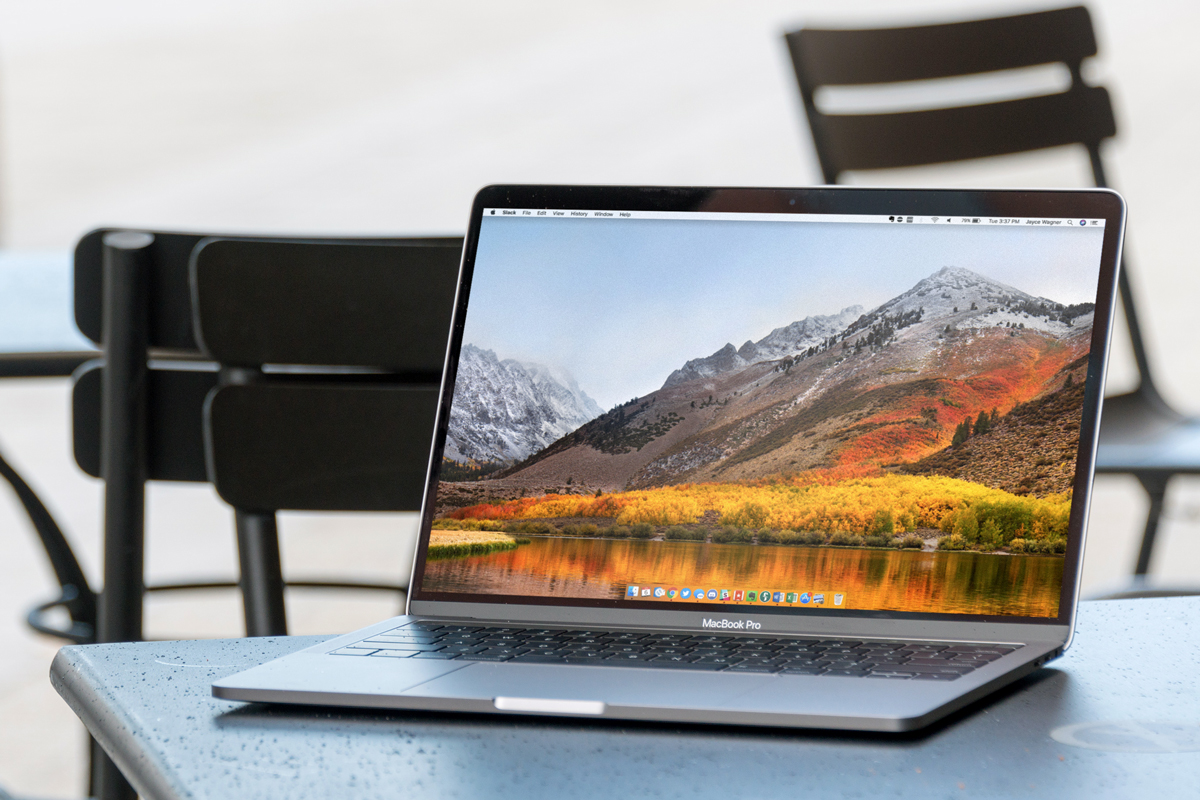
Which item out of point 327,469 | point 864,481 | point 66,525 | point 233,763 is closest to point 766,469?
point 864,481

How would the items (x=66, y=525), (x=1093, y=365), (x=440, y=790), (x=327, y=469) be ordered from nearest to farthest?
(x=440, y=790) < (x=1093, y=365) < (x=327, y=469) < (x=66, y=525)

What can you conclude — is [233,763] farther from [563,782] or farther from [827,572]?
[827,572]

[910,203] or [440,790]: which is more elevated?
[910,203]

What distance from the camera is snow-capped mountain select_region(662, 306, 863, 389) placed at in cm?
56

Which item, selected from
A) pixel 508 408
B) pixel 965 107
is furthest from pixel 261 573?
pixel 965 107

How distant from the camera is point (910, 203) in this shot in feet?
1.84

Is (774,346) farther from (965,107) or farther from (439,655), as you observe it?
(965,107)

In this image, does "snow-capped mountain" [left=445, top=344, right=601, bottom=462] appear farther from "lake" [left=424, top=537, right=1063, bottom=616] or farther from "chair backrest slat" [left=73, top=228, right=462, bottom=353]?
"chair backrest slat" [left=73, top=228, right=462, bottom=353]

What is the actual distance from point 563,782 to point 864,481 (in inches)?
8.6

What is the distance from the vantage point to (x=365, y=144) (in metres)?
6.15

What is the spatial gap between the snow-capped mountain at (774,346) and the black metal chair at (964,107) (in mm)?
950

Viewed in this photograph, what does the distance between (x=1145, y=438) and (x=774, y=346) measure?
0.92 metres

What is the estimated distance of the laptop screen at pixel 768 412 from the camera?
522 millimetres

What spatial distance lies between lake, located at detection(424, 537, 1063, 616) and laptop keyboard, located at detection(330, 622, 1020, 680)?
0.02 metres
